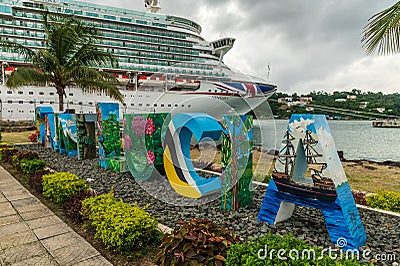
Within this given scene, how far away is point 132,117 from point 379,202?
529 centimetres

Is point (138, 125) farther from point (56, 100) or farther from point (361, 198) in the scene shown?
point (56, 100)

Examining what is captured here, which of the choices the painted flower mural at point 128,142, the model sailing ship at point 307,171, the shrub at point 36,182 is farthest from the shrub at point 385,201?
the shrub at point 36,182

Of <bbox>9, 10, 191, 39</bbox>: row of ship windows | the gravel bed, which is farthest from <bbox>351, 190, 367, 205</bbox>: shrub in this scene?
<bbox>9, 10, 191, 39</bbox>: row of ship windows

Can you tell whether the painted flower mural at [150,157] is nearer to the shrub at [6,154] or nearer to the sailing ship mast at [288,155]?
the sailing ship mast at [288,155]

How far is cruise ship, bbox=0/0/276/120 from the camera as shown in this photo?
2673cm

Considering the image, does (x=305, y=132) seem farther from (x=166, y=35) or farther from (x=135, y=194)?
(x=166, y=35)

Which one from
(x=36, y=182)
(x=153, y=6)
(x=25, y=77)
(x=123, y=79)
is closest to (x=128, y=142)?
(x=36, y=182)

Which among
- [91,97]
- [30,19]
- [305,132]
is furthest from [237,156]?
[30,19]

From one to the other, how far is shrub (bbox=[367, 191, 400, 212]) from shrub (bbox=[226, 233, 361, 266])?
3182 mm

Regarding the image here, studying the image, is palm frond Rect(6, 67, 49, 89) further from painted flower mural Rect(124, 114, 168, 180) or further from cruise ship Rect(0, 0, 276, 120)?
cruise ship Rect(0, 0, 276, 120)

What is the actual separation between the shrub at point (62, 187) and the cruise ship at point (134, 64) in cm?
1830

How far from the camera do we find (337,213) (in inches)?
133

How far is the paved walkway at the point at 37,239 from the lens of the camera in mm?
3045

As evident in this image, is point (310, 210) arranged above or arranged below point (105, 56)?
below
